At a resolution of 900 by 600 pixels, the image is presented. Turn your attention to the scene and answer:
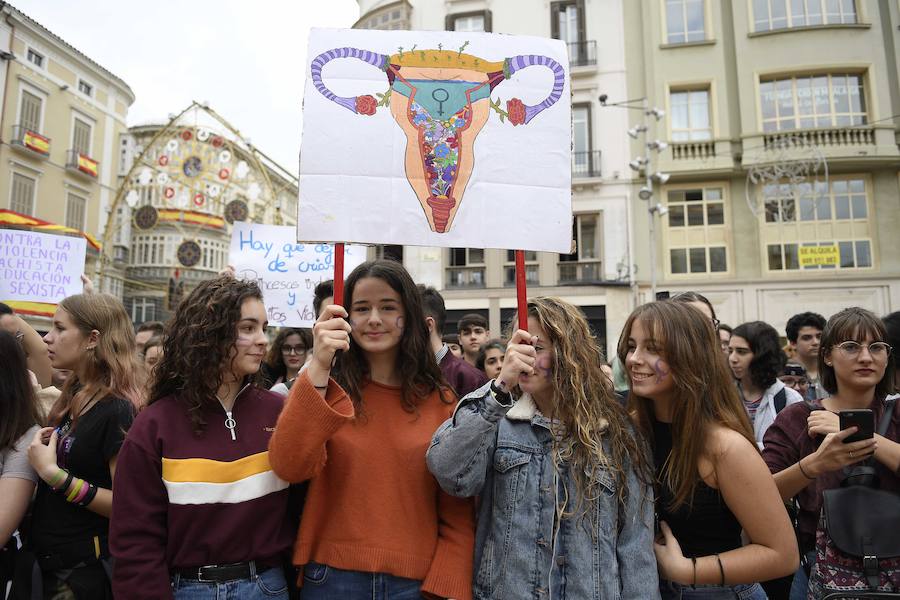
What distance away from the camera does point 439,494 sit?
2299mm

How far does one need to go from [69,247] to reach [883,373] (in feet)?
25.2

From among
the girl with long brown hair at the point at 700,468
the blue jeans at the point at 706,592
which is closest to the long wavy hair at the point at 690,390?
the girl with long brown hair at the point at 700,468

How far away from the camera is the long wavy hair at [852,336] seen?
8.75 ft

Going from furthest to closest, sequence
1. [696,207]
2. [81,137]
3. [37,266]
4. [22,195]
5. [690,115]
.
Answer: [81,137], [22,195], [690,115], [696,207], [37,266]

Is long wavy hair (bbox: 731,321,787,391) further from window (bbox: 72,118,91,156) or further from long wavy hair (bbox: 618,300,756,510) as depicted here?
window (bbox: 72,118,91,156)

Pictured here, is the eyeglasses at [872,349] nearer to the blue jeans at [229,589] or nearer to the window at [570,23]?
the blue jeans at [229,589]

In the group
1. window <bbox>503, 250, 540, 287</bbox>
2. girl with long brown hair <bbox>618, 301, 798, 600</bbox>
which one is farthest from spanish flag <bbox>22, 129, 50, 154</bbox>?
girl with long brown hair <bbox>618, 301, 798, 600</bbox>

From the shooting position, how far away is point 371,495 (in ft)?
7.18

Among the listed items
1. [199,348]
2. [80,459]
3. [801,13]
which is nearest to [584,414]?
[199,348]

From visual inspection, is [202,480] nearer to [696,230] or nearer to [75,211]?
[696,230]

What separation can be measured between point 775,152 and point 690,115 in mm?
2959

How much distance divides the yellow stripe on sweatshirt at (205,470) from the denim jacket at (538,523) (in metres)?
0.68

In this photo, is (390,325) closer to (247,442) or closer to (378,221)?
(378,221)

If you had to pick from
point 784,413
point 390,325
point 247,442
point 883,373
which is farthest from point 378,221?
point 883,373
